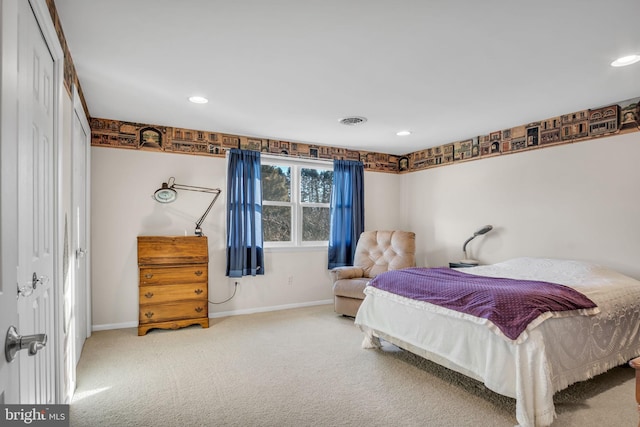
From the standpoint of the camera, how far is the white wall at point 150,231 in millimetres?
4012

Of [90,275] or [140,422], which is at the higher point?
[90,275]

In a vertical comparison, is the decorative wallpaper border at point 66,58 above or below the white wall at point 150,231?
above

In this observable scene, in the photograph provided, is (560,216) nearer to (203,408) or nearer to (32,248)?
(203,408)

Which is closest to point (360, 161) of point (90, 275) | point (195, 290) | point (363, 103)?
point (363, 103)

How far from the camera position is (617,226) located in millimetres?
3326

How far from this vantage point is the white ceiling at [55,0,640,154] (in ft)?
6.44

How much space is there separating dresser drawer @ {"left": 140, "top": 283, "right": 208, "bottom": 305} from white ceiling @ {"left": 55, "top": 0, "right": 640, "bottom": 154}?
1854 millimetres

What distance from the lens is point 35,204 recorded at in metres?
1.60

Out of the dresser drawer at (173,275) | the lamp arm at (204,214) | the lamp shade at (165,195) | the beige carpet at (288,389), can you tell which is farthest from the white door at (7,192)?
the lamp arm at (204,214)

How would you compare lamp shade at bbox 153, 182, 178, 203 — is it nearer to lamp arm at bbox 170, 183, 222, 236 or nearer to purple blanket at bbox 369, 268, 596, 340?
lamp arm at bbox 170, 183, 222, 236

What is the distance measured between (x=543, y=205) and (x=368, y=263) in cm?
217

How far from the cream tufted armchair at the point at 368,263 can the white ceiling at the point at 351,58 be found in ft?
5.32

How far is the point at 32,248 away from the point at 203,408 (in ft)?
4.80

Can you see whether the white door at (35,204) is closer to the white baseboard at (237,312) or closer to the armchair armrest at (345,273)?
the white baseboard at (237,312)
